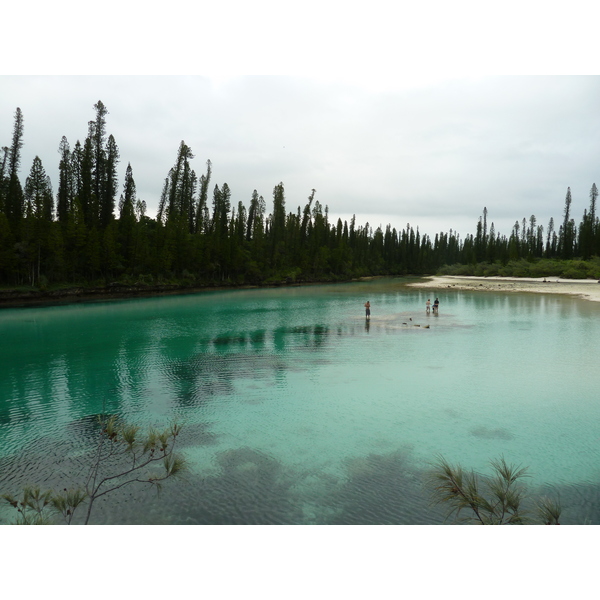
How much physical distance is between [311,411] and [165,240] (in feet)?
160

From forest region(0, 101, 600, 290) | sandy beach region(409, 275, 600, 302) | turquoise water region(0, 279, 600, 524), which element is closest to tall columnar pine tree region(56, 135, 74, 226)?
forest region(0, 101, 600, 290)

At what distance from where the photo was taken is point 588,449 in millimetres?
7875

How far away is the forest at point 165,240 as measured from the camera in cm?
4081

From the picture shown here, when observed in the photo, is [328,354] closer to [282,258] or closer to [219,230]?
[219,230]

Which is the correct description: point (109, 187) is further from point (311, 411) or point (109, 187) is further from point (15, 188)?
point (311, 411)

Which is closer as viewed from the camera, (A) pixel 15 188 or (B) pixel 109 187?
(A) pixel 15 188

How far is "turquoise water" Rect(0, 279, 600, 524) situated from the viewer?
6.35m

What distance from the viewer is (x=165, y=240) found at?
54219mm

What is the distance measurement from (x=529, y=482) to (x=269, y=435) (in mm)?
4958

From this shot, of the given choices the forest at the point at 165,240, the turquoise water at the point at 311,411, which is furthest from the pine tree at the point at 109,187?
the turquoise water at the point at 311,411

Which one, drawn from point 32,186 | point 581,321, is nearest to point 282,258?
point 32,186

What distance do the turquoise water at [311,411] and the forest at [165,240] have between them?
22.6 metres

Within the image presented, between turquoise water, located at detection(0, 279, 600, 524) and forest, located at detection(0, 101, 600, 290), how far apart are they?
74.1 ft

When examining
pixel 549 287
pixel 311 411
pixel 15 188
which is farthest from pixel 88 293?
pixel 549 287
